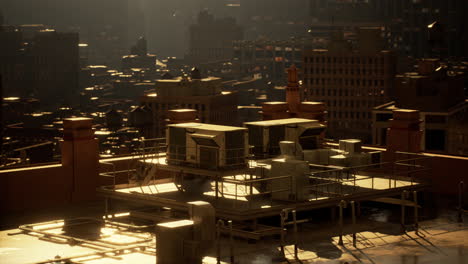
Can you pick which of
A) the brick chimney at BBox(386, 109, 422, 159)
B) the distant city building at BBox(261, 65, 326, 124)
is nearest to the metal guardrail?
the brick chimney at BBox(386, 109, 422, 159)

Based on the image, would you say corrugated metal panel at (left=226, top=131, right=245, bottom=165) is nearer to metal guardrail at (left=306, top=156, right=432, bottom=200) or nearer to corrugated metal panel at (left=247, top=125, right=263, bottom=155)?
metal guardrail at (left=306, top=156, right=432, bottom=200)

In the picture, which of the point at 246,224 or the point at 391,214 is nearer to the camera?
the point at 246,224

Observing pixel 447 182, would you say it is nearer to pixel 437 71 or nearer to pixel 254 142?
pixel 254 142

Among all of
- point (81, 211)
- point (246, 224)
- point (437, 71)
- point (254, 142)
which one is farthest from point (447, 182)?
point (437, 71)

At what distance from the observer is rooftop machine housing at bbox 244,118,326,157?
29688mm

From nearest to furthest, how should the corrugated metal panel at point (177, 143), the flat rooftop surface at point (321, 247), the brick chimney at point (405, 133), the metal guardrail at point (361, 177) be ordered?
the flat rooftop surface at point (321, 247) < the metal guardrail at point (361, 177) < the corrugated metal panel at point (177, 143) < the brick chimney at point (405, 133)

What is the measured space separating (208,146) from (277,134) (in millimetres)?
3700

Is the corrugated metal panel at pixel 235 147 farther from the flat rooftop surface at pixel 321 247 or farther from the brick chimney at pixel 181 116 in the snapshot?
the brick chimney at pixel 181 116

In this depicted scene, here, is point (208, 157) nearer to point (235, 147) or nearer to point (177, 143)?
point (235, 147)

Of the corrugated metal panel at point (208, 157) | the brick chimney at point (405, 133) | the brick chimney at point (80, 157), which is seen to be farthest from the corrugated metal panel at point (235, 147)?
the brick chimney at point (405, 133)

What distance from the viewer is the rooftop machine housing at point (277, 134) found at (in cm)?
2969

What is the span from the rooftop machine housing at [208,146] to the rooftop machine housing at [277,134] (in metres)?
2.63

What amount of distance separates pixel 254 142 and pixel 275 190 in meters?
4.56

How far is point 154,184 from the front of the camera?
97.7 ft
